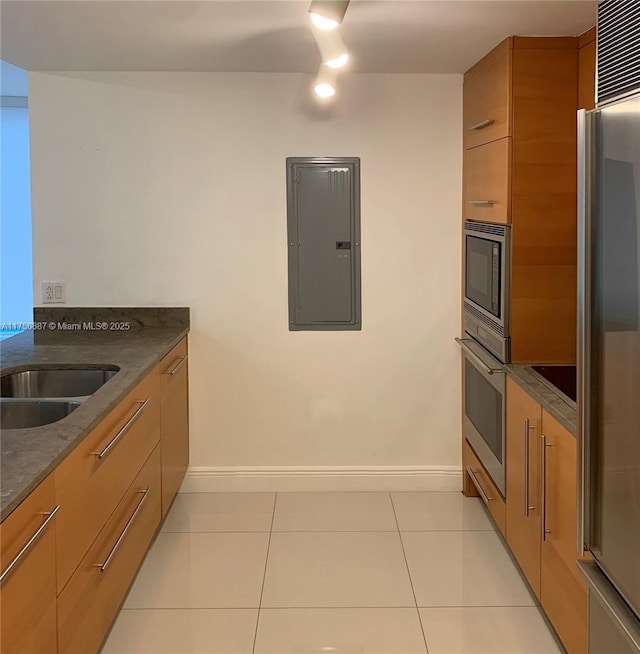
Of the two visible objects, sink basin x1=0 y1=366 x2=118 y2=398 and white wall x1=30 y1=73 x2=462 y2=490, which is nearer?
sink basin x1=0 y1=366 x2=118 y2=398

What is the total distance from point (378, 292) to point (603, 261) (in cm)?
209

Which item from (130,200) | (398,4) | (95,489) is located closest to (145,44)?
(130,200)

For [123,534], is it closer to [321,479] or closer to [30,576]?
[30,576]

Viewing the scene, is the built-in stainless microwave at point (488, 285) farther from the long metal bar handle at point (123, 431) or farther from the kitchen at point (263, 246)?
the long metal bar handle at point (123, 431)

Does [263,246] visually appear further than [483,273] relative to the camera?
Yes

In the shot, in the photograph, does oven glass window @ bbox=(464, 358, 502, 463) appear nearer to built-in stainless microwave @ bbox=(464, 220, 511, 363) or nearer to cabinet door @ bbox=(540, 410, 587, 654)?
built-in stainless microwave @ bbox=(464, 220, 511, 363)

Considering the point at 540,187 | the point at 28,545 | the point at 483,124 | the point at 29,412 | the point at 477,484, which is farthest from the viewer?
the point at 477,484

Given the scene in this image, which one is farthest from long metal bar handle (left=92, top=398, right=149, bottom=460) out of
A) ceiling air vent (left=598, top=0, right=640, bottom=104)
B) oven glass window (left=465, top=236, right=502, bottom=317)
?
ceiling air vent (left=598, top=0, right=640, bottom=104)

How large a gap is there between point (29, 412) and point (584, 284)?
1781 mm

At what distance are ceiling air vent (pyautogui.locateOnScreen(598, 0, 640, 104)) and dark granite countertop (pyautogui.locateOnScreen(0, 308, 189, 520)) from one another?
4.98 ft

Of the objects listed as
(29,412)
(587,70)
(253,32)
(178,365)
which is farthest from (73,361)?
(587,70)

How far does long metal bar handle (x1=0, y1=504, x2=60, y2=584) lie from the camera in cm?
156

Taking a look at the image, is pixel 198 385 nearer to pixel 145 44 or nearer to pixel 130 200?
pixel 130 200

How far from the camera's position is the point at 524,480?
8.91 ft
